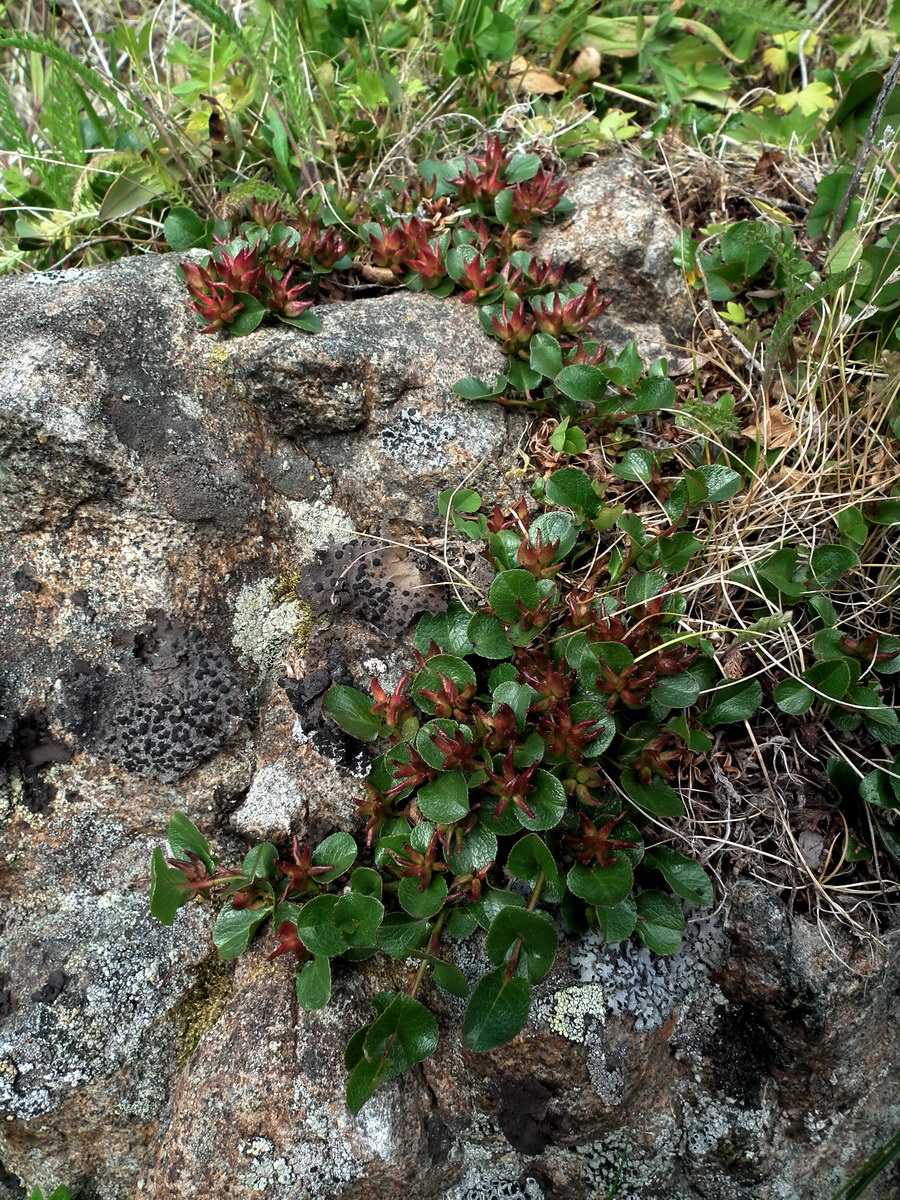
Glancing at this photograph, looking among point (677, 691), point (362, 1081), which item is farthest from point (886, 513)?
point (362, 1081)

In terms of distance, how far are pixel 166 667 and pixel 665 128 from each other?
9.82ft

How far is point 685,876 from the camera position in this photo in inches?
91.4

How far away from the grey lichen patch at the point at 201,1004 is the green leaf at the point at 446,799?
2.71 ft

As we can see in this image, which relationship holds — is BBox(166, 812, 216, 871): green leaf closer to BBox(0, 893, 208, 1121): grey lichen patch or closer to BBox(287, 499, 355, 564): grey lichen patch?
BBox(0, 893, 208, 1121): grey lichen patch

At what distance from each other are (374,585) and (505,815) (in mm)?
857

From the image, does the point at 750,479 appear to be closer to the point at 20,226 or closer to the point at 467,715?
the point at 467,715

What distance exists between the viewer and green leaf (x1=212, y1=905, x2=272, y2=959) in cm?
237

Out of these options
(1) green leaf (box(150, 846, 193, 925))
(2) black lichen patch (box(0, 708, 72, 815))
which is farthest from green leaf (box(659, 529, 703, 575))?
(2) black lichen patch (box(0, 708, 72, 815))

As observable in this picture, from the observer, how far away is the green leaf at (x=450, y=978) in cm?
223

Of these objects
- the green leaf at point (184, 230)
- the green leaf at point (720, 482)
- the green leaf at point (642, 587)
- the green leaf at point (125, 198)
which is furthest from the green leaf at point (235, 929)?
the green leaf at point (125, 198)

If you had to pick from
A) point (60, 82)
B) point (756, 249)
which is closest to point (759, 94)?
point (756, 249)

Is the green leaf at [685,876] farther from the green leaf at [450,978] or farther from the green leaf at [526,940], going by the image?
the green leaf at [450,978]

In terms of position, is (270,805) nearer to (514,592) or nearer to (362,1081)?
(362,1081)

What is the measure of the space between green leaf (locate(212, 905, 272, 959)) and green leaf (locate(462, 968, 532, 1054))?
65 centimetres
